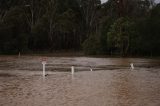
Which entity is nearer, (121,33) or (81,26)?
(121,33)

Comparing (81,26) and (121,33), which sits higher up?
(81,26)

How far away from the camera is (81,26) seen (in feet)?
378

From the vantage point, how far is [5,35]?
294 ft

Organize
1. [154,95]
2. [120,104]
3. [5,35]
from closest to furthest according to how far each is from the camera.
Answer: [120,104] → [154,95] → [5,35]

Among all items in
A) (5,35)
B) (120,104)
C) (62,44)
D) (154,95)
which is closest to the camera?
(120,104)

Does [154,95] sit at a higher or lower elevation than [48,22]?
lower

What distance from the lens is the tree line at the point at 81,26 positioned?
76.3 m

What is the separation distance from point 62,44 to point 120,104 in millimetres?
96807

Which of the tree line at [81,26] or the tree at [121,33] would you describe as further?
the tree line at [81,26]

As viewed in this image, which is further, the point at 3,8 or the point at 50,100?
the point at 3,8

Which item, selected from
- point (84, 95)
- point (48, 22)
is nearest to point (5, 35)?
point (48, 22)

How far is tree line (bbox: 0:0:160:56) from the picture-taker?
250 feet

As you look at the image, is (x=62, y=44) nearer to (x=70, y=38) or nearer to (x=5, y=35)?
(x=70, y=38)

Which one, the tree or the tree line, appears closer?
the tree
